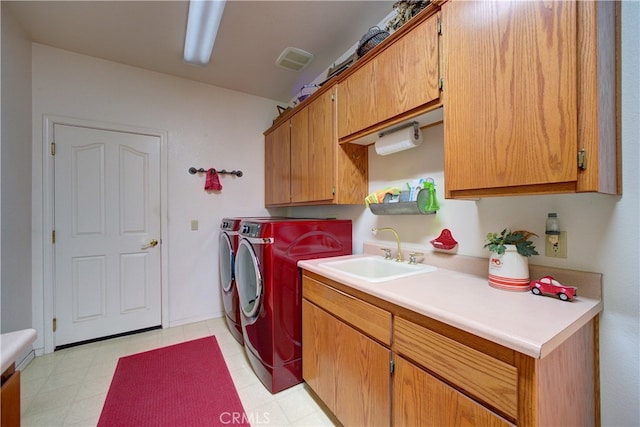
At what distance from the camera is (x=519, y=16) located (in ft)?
2.83

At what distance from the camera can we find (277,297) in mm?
1637

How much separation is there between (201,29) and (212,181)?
1.41 m

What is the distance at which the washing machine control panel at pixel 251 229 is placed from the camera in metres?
1.72

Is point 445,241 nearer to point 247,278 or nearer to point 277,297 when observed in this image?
point 277,297

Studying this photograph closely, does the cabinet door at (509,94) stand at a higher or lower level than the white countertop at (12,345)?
higher

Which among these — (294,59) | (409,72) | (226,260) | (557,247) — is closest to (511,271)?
(557,247)

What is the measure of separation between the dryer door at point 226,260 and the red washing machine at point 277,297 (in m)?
0.55

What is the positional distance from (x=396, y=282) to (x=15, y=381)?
1.22m

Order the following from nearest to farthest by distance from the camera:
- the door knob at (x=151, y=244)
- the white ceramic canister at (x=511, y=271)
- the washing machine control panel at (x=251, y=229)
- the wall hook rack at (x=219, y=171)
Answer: the white ceramic canister at (x=511, y=271) < the washing machine control panel at (x=251, y=229) < the door knob at (x=151, y=244) < the wall hook rack at (x=219, y=171)

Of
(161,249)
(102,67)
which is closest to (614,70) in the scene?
(161,249)

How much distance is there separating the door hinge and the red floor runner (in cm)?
193

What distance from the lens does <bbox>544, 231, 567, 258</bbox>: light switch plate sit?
1024 millimetres

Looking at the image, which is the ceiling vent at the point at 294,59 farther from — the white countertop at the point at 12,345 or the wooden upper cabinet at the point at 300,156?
the white countertop at the point at 12,345
